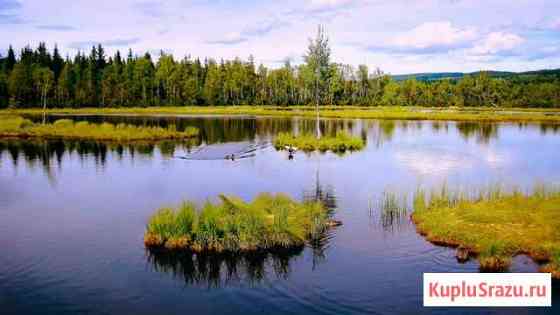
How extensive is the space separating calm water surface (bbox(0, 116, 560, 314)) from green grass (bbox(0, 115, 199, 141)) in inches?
408

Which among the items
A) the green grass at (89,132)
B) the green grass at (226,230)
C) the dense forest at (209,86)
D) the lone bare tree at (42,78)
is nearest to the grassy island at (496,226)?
the green grass at (226,230)

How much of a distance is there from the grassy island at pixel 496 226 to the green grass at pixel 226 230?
4.91 meters

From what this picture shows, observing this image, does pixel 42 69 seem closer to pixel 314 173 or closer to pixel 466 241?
pixel 314 173

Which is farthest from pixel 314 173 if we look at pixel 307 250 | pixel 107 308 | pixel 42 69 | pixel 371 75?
pixel 371 75

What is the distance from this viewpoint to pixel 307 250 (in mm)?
18750

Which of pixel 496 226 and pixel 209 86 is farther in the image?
pixel 209 86

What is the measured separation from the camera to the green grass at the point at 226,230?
1848 centimetres

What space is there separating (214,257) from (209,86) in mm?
128709

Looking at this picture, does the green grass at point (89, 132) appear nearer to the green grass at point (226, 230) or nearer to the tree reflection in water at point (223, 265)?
the green grass at point (226, 230)

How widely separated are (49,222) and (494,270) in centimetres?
1719

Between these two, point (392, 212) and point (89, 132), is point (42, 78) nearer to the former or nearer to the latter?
point (89, 132)

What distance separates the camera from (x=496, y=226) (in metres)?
20.2

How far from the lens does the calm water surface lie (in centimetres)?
1489

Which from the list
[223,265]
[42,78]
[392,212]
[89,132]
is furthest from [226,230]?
[42,78]
